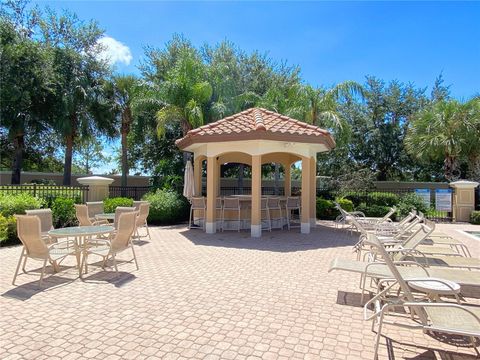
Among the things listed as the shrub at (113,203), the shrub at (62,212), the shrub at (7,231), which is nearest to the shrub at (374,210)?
the shrub at (113,203)

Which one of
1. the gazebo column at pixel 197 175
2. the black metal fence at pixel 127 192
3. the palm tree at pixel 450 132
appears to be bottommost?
the black metal fence at pixel 127 192

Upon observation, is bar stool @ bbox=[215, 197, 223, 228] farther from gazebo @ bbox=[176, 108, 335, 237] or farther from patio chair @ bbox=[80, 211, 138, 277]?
patio chair @ bbox=[80, 211, 138, 277]

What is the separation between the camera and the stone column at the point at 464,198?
16.3 meters

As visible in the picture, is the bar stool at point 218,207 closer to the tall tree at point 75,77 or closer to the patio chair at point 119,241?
the patio chair at point 119,241

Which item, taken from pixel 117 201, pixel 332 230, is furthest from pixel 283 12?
pixel 117 201

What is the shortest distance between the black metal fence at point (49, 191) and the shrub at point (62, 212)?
541 millimetres

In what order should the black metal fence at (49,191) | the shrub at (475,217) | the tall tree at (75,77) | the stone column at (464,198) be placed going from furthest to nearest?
the tall tree at (75,77) → the stone column at (464,198) → the shrub at (475,217) → the black metal fence at (49,191)

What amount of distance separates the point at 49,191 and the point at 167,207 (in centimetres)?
447

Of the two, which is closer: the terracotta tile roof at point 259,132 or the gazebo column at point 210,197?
the terracotta tile roof at point 259,132

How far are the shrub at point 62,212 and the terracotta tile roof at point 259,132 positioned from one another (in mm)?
4640

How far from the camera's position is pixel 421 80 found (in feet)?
91.7

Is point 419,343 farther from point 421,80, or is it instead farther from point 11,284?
point 421,80

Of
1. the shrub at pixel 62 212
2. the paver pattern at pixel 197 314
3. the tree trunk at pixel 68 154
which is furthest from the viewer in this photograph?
the tree trunk at pixel 68 154

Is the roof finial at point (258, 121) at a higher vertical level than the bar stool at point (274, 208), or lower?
higher
